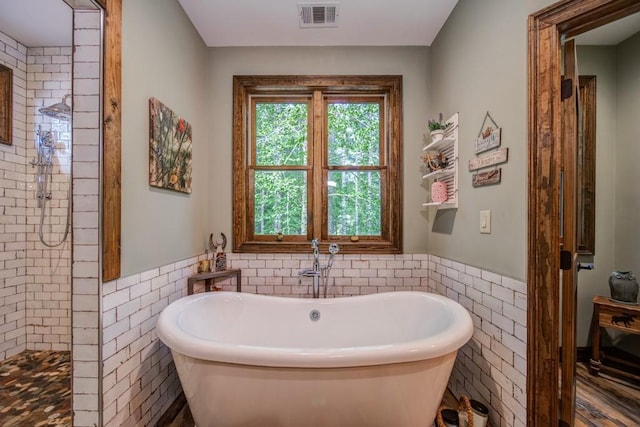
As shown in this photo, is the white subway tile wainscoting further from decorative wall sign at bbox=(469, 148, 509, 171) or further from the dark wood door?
decorative wall sign at bbox=(469, 148, 509, 171)

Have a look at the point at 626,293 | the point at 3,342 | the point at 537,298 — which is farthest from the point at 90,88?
the point at 626,293

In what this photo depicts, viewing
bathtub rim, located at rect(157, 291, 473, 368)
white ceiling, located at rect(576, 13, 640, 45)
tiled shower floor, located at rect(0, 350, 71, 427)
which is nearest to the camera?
bathtub rim, located at rect(157, 291, 473, 368)

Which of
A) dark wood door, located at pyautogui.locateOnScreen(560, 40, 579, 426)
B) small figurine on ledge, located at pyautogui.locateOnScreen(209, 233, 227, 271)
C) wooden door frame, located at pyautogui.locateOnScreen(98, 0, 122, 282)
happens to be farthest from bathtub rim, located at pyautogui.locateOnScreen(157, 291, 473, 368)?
small figurine on ledge, located at pyautogui.locateOnScreen(209, 233, 227, 271)

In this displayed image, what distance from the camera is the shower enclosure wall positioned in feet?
5.22

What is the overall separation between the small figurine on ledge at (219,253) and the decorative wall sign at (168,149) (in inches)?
19.5

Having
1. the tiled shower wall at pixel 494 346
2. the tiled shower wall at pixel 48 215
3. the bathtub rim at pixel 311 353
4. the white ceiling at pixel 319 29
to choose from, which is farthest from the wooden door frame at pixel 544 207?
the tiled shower wall at pixel 48 215

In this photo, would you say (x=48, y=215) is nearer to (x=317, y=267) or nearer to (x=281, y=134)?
(x=281, y=134)

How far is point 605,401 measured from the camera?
1728mm

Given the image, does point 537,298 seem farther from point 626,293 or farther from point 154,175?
point 154,175

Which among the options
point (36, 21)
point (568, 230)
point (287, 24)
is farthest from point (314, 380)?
point (36, 21)

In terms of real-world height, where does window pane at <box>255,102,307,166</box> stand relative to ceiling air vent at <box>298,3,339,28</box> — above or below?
below

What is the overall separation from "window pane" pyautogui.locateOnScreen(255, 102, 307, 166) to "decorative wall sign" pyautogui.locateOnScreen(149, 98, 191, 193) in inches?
24.5

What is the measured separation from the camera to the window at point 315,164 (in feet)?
7.59

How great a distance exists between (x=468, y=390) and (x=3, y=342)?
113 inches
